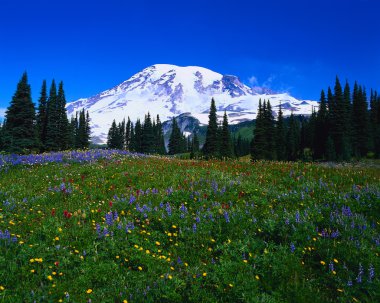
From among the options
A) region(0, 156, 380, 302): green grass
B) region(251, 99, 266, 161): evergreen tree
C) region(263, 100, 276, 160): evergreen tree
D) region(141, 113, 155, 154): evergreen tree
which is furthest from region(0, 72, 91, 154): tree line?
region(263, 100, 276, 160): evergreen tree

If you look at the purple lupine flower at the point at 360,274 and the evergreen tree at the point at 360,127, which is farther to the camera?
the evergreen tree at the point at 360,127

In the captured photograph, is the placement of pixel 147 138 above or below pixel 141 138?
below

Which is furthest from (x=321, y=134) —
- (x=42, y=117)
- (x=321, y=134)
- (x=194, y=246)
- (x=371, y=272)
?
(x=371, y=272)

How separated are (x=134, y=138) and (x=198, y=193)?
Answer: 394 feet

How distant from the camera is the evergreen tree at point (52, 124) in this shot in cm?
6084

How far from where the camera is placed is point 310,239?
5.83 m

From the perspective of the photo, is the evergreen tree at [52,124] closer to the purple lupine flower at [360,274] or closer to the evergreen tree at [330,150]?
the evergreen tree at [330,150]

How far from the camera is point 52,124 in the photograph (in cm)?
6103

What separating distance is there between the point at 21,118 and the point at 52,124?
1466cm

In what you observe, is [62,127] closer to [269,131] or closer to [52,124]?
[52,124]

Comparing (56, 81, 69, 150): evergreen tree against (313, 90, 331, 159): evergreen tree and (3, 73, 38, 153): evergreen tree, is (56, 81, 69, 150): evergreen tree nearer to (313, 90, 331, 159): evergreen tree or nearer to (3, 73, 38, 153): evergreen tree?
(3, 73, 38, 153): evergreen tree

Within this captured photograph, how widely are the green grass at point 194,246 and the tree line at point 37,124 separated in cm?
2337

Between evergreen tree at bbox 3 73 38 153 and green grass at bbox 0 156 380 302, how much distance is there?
42.5 m

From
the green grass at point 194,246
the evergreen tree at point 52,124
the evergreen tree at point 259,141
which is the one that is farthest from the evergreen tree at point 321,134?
the green grass at point 194,246
